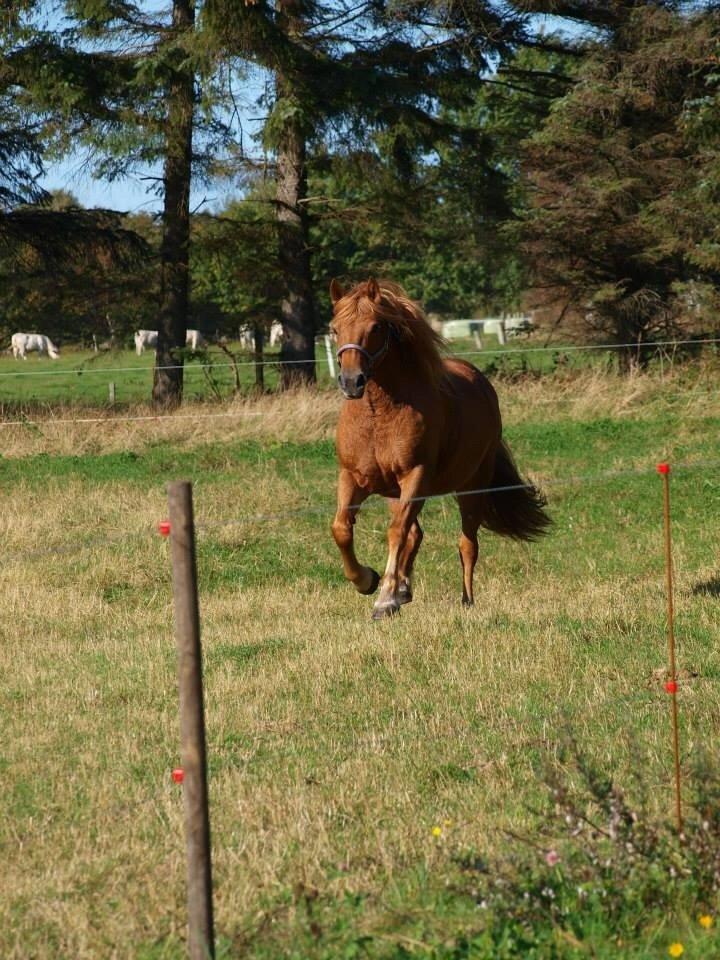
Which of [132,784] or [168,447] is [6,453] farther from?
[132,784]

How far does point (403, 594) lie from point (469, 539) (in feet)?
5.86

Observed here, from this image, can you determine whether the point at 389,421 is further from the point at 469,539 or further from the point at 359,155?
the point at 359,155

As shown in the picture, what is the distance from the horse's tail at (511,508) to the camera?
12.3 m

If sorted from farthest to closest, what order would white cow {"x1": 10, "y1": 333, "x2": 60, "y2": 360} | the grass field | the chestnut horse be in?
white cow {"x1": 10, "y1": 333, "x2": 60, "y2": 360} → the chestnut horse → the grass field

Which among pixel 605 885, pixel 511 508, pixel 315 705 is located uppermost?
pixel 511 508

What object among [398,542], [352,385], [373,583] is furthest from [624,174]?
[352,385]

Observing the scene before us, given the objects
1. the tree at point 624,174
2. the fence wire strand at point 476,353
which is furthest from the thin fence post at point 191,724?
the tree at point 624,174

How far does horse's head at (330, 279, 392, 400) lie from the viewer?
910cm

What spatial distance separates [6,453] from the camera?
19109 millimetres

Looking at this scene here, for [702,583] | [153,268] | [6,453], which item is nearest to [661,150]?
[153,268]

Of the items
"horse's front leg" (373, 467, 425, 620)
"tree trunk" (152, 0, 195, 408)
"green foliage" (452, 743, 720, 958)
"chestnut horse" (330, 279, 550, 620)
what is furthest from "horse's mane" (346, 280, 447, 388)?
"tree trunk" (152, 0, 195, 408)

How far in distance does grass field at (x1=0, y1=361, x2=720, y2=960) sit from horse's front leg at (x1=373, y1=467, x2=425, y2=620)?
7.4 inches

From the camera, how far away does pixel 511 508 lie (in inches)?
485

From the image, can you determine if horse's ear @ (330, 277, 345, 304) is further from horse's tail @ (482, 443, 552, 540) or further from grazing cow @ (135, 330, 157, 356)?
grazing cow @ (135, 330, 157, 356)
